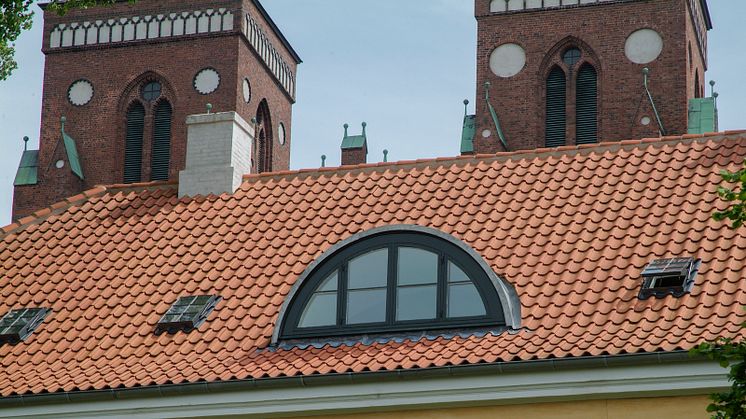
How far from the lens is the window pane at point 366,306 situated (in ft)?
53.9

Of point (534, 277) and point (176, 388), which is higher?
point (534, 277)

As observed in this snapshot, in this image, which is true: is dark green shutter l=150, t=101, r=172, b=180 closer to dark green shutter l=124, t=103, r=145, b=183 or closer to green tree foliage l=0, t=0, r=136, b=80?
dark green shutter l=124, t=103, r=145, b=183

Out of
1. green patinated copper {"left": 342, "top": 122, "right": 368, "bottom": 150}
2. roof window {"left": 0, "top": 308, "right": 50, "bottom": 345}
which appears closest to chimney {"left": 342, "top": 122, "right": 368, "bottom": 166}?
green patinated copper {"left": 342, "top": 122, "right": 368, "bottom": 150}

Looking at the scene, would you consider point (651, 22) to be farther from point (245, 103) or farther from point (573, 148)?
point (573, 148)

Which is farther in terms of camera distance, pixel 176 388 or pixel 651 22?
pixel 651 22

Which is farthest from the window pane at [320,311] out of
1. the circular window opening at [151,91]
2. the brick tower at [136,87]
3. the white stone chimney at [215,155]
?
the circular window opening at [151,91]

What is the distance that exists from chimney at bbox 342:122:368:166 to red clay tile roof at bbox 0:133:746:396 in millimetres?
26830

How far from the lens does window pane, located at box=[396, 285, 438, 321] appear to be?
1623 cm

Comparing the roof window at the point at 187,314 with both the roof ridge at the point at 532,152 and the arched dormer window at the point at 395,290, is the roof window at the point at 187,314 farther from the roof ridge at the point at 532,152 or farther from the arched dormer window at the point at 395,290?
the roof ridge at the point at 532,152

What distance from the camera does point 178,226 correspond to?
1992 cm

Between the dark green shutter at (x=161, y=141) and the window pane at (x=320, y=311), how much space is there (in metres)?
32.7

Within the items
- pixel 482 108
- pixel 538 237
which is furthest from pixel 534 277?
pixel 482 108

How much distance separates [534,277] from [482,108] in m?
29.5

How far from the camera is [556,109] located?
1812 inches
